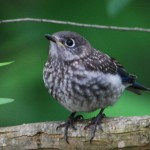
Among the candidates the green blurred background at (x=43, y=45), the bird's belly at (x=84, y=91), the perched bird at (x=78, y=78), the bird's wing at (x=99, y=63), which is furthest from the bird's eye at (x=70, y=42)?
the green blurred background at (x=43, y=45)

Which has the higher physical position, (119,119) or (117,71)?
(117,71)

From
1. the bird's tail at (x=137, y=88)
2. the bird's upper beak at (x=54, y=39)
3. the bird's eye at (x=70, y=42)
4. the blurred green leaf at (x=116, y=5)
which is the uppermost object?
the blurred green leaf at (x=116, y=5)

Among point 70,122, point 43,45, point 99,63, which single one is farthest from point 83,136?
point 43,45

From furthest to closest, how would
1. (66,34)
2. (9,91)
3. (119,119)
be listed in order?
(9,91) < (66,34) < (119,119)

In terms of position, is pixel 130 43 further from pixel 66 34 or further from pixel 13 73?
pixel 66 34

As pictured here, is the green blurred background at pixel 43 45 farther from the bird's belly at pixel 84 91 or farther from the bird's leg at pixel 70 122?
the bird's belly at pixel 84 91

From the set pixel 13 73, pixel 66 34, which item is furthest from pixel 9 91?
pixel 66 34

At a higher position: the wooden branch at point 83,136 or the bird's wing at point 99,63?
the bird's wing at point 99,63
